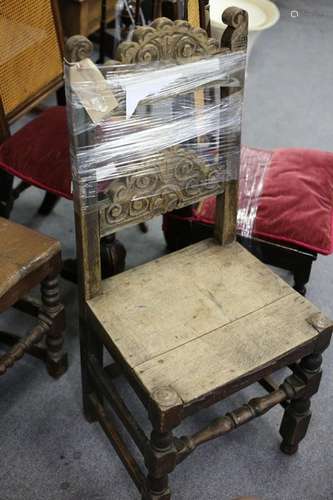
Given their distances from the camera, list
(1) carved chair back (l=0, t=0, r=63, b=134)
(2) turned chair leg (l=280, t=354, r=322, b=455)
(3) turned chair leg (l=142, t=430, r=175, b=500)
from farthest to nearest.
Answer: (1) carved chair back (l=0, t=0, r=63, b=134) → (2) turned chair leg (l=280, t=354, r=322, b=455) → (3) turned chair leg (l=142, t=430, r=175, b=500)

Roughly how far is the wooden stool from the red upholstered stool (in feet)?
1.33

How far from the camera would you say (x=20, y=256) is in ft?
4.43

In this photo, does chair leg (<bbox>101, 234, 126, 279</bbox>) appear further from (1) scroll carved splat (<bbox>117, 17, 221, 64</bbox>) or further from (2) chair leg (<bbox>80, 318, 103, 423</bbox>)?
(1) scroll carved splat (<bbox>117, 17, 221, 64</bbox>)

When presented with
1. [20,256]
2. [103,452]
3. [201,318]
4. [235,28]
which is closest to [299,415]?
[201,318]

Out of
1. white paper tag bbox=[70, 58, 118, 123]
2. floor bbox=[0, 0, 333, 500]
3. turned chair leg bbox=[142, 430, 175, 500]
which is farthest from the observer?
floor bbox=[0, 0, 333, 500]

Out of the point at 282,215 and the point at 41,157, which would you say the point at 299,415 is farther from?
the point at 41,157

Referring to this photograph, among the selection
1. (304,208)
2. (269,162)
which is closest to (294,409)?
(304,208)

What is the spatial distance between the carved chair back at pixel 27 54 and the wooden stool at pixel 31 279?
46cm

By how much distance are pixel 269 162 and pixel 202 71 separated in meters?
0.62

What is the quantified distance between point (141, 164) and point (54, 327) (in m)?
0.54

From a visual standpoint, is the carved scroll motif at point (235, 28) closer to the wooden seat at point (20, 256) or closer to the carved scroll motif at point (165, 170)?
the carved scroll motif at point (165, 170)

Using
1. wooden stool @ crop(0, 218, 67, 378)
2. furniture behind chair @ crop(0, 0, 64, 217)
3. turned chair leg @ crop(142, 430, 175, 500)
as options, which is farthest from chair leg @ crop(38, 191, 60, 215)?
turned chair leg @ crop(142, 430, 175, 500)

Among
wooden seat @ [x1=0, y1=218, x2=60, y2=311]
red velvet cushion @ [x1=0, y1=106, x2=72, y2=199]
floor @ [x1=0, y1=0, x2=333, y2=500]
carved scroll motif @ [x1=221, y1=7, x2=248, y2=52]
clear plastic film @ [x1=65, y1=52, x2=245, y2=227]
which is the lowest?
floor @ [x1=0, y1=0, x2=333, y2=500]

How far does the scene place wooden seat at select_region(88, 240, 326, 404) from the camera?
1.15 meters
